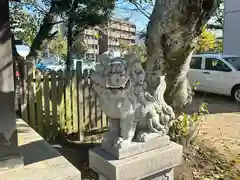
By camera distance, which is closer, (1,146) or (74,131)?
(1,146)

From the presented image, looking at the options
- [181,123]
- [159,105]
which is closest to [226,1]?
[181,123]

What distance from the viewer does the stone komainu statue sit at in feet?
7.00

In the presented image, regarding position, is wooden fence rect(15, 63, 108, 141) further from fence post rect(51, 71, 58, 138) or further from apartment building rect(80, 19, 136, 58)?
apartment building rect(80, 19, 136, 58)

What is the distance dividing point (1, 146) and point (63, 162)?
2.27ft

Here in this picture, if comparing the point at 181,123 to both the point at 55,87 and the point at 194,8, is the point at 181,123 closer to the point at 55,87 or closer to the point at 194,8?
the point at 194,8

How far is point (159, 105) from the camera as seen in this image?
2.54m

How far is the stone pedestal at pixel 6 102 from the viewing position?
2.61 metres

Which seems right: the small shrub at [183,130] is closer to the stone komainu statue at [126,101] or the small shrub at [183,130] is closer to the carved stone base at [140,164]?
the carved stone base at [140,164]

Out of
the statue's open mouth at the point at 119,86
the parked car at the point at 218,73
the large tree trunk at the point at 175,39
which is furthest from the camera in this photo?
the parked car at the point at 218,73

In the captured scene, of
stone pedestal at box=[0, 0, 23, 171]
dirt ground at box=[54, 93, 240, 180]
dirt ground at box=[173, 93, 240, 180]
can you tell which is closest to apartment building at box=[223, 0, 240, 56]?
dirt ground at box=[173, 93, 240, 180]

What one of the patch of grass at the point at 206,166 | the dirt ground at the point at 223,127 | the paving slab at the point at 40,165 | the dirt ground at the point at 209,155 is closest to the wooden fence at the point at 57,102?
the dirt ground at the point at 209,155

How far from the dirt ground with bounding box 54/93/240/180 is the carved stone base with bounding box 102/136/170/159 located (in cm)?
140

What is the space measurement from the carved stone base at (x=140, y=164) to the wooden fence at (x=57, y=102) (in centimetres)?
244

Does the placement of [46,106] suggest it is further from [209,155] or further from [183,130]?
[209,155]
